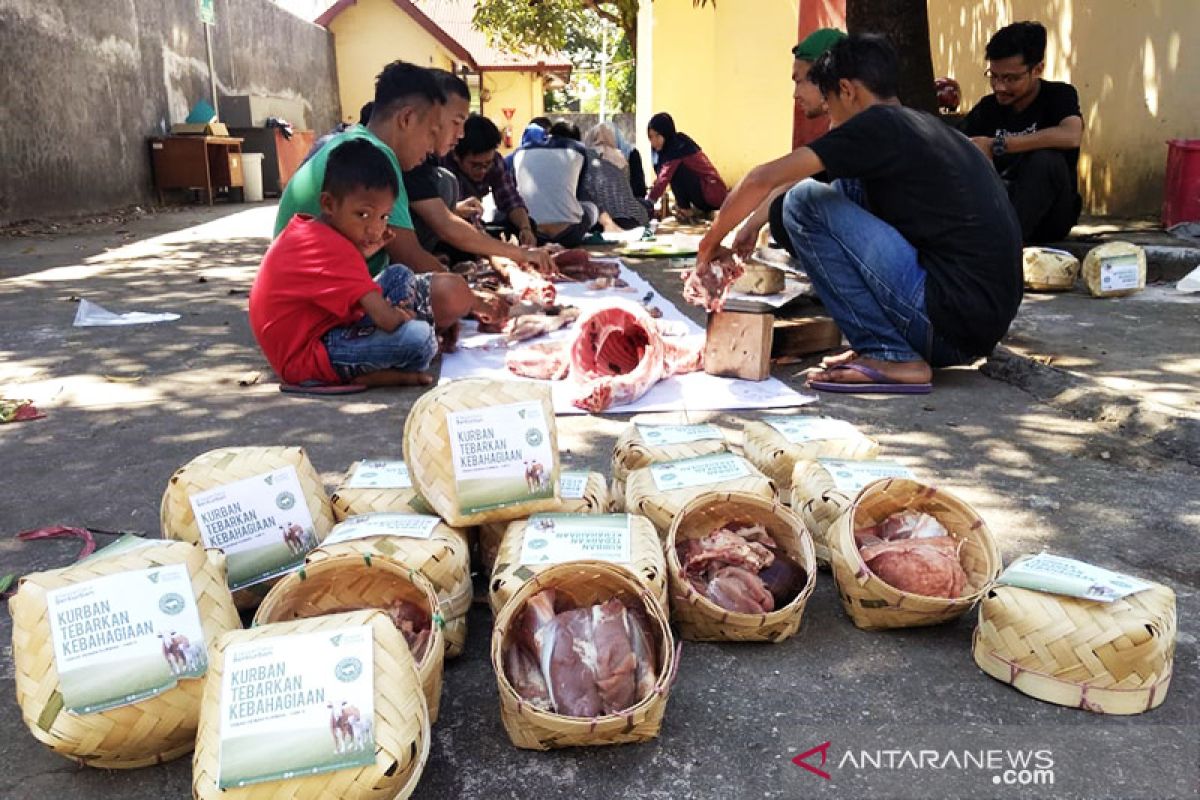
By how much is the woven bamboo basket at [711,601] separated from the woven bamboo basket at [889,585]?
0.08 metres

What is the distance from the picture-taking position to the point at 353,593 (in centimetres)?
177

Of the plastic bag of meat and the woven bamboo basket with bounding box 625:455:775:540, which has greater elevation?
the woven bamboo basket with bounding box 625:455:775:540

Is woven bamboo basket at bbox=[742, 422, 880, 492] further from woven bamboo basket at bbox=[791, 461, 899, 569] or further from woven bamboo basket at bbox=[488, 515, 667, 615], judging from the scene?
woven bamboo basket at bbox=[488, 515, 667, 615]

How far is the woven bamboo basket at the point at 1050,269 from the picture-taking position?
523 cm

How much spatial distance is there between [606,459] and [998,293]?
172 cm

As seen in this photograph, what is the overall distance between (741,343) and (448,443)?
211 cm

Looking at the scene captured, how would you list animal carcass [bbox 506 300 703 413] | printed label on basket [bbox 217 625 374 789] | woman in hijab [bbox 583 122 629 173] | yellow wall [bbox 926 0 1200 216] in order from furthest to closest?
woman in hijab [bbox 583 122 629 173] < yellow wall [bbox 926 0 1200 216] < animal carcass [bbox 506 300 703 413] < printed label on basket [bbox 217 625 374 789]

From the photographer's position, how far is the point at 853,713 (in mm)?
1636

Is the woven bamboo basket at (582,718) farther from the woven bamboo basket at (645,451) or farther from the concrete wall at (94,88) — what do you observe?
the concrete wall at (94,88)

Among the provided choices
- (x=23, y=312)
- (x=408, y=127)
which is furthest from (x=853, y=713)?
(x=23, y=312)

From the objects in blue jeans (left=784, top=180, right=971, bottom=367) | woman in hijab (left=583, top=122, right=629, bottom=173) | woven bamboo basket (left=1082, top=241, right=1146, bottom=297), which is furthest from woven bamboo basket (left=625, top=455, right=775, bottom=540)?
woman in hijab (left=583, top=122, right=629, bottom=173)

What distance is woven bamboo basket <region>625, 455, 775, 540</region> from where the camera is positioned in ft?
6.64

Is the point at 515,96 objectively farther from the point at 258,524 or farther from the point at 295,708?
the point at 295,708

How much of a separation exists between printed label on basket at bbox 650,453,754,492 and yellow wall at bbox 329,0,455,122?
2540 centimetres
